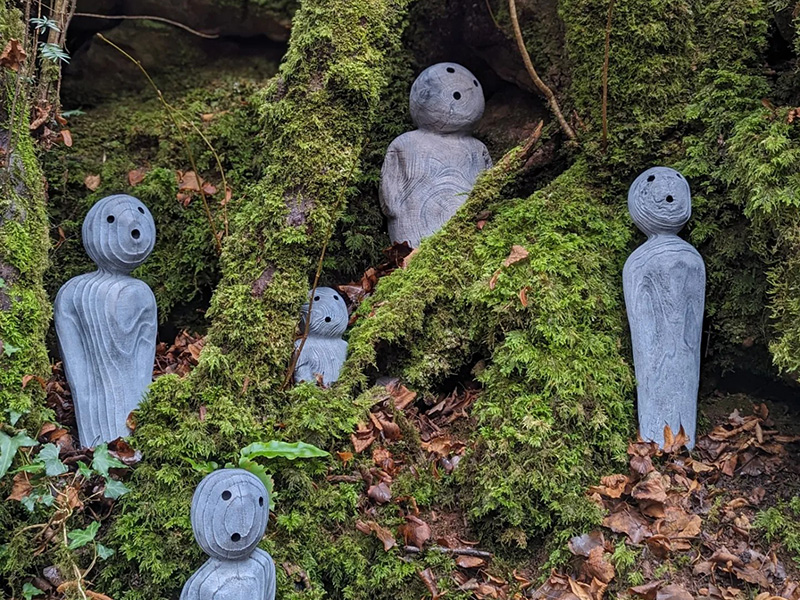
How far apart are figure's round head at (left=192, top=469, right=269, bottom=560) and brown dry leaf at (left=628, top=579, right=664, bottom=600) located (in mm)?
1717

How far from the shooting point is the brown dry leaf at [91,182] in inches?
233

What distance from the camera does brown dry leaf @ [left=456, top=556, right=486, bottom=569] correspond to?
3770mm

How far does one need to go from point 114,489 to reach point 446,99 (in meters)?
3.88

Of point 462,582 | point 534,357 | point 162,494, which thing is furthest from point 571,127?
point 162,494

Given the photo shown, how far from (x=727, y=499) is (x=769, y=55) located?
284 centimetres

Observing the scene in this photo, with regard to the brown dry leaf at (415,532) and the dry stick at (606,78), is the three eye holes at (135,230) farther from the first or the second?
the dry stick at (606,78)

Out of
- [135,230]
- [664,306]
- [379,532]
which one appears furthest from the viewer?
[664,306]

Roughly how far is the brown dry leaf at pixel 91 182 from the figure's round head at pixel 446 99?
2543 millimetres

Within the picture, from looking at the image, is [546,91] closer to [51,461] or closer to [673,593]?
[673,593]

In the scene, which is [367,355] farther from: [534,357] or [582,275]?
[582,275]

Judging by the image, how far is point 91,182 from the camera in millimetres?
5957

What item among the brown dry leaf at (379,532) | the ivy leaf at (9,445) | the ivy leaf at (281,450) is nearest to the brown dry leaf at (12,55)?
the ivy leaf at (9,445)

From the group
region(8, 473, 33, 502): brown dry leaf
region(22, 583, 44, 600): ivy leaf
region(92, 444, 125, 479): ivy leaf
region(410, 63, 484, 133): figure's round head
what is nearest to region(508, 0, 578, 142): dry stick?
region(410, 63, 484, 133): figure's round head

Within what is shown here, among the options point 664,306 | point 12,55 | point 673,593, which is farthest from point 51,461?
point 664,306
